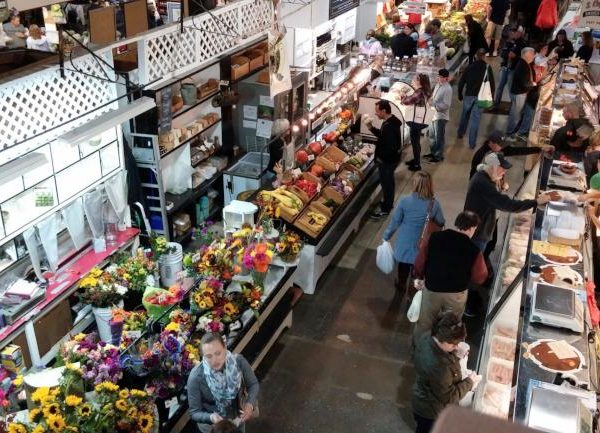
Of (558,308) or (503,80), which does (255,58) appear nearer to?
(558,308)

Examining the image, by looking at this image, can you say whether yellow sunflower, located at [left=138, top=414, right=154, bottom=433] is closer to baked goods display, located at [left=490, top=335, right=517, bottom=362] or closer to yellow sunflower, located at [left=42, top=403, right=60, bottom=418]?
yellow sunflower, located at [left=42, top=403, right=60, bottom=418]

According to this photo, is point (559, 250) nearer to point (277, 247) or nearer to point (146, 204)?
point (277, 247)

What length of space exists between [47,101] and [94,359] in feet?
9.23

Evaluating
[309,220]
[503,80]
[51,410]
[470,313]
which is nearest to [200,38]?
[309,220]

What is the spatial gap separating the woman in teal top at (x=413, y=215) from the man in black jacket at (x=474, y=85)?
5.80m

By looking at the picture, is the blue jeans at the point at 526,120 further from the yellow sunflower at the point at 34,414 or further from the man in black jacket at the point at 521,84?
the yellow sunflower at the point at 34,414

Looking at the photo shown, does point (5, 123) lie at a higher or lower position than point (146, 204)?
higher

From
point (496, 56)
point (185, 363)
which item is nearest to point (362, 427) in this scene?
point (185, 363)

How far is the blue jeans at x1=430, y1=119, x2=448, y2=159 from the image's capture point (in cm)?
1202

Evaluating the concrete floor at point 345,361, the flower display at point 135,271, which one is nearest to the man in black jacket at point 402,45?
the concrete floor at point 345,361

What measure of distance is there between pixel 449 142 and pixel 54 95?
8694 mm

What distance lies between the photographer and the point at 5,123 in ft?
19.4

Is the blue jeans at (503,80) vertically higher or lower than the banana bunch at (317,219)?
lower

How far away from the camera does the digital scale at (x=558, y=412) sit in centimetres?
364
